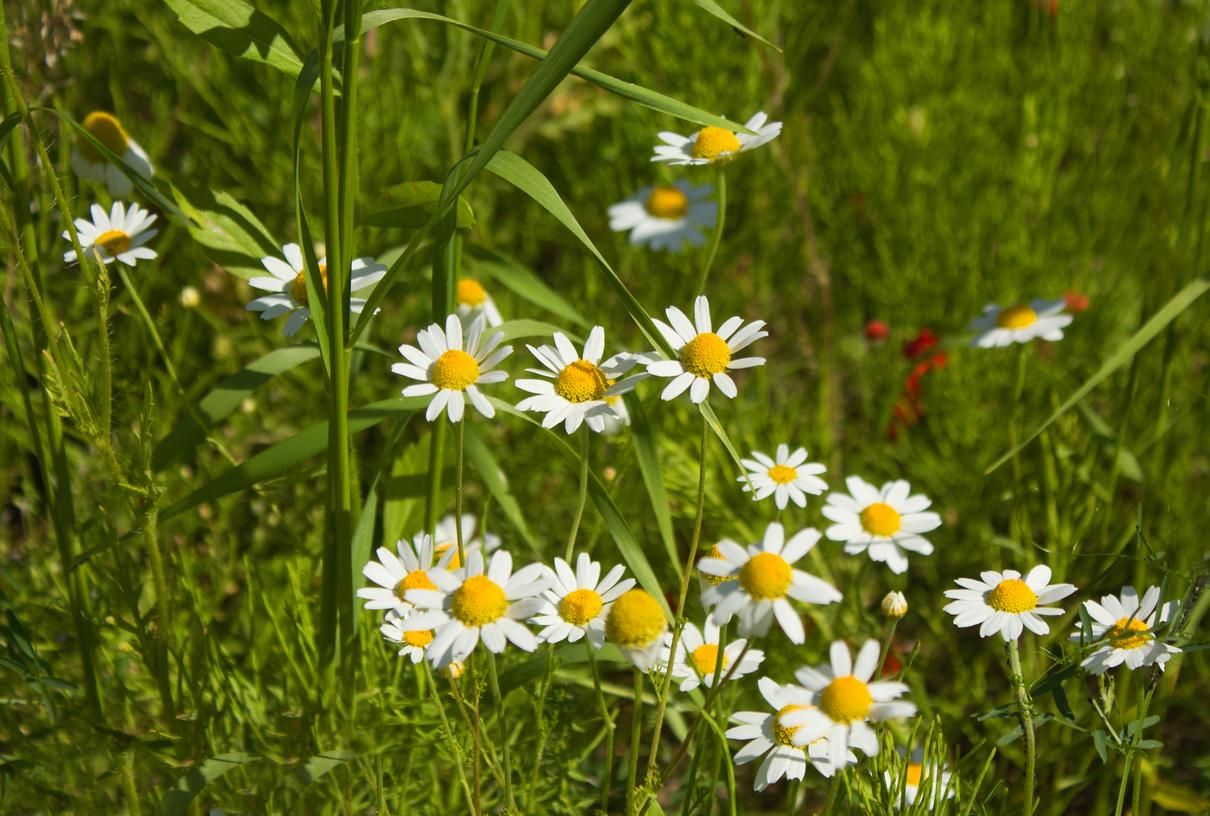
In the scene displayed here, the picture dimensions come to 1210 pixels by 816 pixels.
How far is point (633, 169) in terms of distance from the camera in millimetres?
2287

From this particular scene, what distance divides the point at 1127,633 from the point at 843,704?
0.92ft

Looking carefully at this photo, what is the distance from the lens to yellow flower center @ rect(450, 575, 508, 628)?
85cm

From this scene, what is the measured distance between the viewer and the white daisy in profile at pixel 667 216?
1815 mm

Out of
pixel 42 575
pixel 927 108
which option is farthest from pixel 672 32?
pixel 42 575

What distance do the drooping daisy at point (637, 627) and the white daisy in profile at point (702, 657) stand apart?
0.07 m

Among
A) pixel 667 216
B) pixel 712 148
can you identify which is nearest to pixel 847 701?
pixel 712 148

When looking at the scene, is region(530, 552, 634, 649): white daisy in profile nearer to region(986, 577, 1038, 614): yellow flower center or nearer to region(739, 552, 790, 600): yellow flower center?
region(739, 552, 790, 600): yellow flower center

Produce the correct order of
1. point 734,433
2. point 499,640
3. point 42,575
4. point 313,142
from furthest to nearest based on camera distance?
point 313,142 < point 734,433 < point 42,575 < point 499,640

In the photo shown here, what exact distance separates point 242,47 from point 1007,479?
1.26 meters

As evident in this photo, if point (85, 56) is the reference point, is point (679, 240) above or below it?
below

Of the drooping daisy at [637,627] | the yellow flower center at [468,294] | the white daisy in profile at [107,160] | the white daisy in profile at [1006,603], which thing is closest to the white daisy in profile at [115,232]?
the white daisy in profile at [107,160]

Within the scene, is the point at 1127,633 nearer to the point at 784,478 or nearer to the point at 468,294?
the point at 784,478

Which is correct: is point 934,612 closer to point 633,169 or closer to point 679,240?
point 679,240

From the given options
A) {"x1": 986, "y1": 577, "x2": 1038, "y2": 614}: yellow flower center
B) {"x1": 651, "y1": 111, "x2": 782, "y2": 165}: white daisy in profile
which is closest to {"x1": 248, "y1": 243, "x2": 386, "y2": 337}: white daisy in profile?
{"x1": 651, "y1": 111, "x2": 782, "y2": 165}: white daisy in profile
